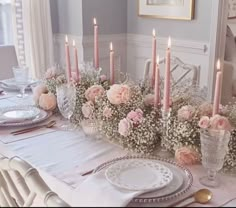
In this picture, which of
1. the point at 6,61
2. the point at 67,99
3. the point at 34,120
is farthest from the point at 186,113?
the point at 6,61

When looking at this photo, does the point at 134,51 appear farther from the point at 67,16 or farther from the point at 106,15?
the point at 67,16

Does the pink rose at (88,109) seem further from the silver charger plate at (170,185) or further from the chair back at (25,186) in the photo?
the chair back at (25,186)

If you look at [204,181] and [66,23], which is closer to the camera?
[204,181]

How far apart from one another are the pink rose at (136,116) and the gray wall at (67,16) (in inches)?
86.4

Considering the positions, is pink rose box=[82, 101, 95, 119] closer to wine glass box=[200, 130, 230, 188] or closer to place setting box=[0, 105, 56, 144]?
place setting box=[0, 105, 56, 144]

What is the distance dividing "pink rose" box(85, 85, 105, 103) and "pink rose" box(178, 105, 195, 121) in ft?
1.21

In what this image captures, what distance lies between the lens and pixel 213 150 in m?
1.01

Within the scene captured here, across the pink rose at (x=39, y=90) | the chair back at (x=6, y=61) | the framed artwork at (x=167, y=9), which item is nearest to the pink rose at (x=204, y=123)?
the pink rose at (x=39, y=90)

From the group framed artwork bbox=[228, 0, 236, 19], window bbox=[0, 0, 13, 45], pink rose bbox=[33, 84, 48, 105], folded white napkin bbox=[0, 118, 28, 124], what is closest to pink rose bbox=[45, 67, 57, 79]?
pink rose bbox=[33, 84, 48, 105]

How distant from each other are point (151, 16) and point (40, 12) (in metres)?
0.99

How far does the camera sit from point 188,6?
9.89ft

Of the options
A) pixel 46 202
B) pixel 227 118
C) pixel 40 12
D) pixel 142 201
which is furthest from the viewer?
pixel 40 12

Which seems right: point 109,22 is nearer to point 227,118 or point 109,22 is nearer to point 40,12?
point 40,12

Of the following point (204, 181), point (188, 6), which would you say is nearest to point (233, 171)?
point (204, 181)
